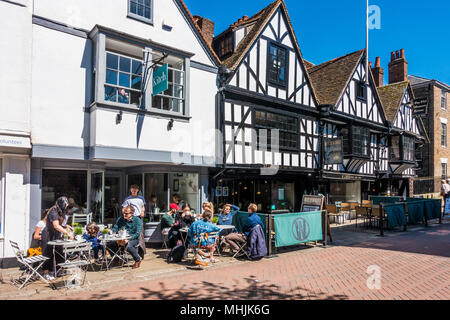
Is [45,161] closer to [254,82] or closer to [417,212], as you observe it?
[254,82]

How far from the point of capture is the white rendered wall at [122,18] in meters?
8.30

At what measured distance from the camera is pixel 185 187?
1088 cm

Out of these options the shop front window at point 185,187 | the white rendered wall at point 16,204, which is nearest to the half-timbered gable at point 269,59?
the shop front window at point 185,187

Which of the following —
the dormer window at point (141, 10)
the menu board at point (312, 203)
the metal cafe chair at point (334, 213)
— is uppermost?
the dormer window at point (141, 10)

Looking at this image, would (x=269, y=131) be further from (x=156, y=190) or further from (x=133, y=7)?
(x=133, y=7)

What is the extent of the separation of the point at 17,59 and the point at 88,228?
4.62m

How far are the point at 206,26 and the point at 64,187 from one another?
9.28 m

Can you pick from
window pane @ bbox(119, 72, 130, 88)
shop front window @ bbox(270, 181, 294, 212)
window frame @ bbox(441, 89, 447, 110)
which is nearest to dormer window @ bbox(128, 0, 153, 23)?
window pane @ bbox(119, 72, 130, 88)

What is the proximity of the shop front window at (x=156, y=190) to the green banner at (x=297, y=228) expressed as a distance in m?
3.89

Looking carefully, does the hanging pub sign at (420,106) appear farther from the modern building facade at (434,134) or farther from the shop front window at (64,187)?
the shop front window at (64,187)

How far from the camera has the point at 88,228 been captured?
7.68 metres

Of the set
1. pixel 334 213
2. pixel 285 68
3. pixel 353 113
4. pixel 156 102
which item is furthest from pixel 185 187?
pixel 353 113

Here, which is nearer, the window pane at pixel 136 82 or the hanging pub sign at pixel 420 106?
the window pane at pixel 136 82
